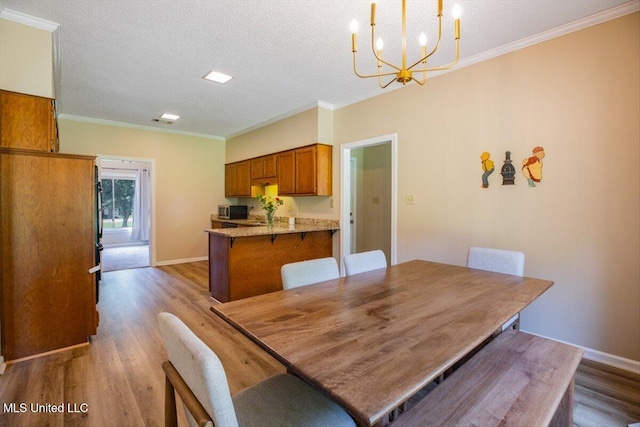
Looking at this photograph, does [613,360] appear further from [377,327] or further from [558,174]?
[377,327]

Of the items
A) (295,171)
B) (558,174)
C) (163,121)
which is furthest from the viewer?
(163,121)

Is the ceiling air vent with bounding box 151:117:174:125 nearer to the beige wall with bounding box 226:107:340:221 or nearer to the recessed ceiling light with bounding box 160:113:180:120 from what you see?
the recessed ceiling light with bounding box 160:113:180:120

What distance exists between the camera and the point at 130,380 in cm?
212

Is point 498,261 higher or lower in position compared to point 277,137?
lower

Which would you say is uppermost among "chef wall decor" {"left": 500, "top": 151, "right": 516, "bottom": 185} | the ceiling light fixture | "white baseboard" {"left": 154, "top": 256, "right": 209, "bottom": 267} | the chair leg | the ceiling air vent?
the ceiling air vent

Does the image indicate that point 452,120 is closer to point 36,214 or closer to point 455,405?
point 455,405

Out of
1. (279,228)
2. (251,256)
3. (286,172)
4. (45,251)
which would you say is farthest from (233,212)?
(45,251)

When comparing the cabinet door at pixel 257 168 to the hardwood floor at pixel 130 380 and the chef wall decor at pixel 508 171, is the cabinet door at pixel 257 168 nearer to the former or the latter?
the hardwood floor at pixel 130 380

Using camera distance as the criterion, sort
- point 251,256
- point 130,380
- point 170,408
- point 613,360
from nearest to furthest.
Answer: point 170,408 → point 130,380 → point 613,360 → point 251,256

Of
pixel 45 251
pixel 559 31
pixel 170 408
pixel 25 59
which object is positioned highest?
pixel 559 31

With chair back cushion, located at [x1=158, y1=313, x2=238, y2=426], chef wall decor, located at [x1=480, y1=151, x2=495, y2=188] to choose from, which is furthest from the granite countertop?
chair back cushion, located at [x1=158, y1=313, x2=238, y2=426]

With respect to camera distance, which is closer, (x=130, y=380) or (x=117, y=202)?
(x=130, y=380)

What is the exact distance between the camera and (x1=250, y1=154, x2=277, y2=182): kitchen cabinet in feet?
16.9

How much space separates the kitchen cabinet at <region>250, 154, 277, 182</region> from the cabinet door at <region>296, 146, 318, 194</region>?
0.66 metres
